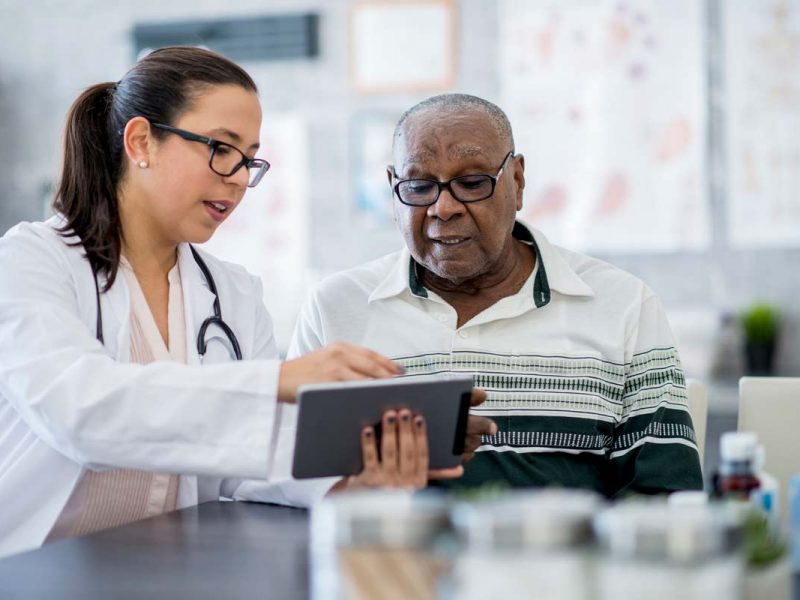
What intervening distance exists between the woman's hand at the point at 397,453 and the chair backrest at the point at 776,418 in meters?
0.80

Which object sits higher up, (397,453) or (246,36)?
(246,36)

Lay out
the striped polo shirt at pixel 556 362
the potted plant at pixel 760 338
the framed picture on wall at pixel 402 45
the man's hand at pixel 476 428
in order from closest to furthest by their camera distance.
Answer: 1. the man's hand at pixel 476 428
2. the striped polo shirt at pixel 556 362
3. the potted plant at pixel 760 338
4. the framed picture on wall at pixel 402 45

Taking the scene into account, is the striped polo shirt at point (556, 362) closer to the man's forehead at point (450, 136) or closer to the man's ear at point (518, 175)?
the man's ear at point (518, 175)

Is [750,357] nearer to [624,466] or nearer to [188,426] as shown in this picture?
[624,466]

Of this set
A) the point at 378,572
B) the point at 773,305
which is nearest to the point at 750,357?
the point at 773,305

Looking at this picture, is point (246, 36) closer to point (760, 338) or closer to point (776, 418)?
point (760, 338)

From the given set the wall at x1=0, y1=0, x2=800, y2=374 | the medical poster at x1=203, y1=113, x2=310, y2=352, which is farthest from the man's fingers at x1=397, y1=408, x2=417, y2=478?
the medical poster at x1=203, y1=113, x2=310, y2=352

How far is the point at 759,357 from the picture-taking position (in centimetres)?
371

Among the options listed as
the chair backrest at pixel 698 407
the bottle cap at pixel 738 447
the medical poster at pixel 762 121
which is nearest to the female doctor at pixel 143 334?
the bottle cap at pixel 738 447

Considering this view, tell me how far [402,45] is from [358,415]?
119 inches

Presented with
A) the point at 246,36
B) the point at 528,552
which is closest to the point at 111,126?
the point at 528,552

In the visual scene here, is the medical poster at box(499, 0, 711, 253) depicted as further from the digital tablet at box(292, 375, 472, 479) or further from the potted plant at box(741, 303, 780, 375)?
the digital tablet at box(292, 375, 472, 479)

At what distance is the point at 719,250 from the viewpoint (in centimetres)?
388

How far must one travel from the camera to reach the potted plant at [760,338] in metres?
3.70
